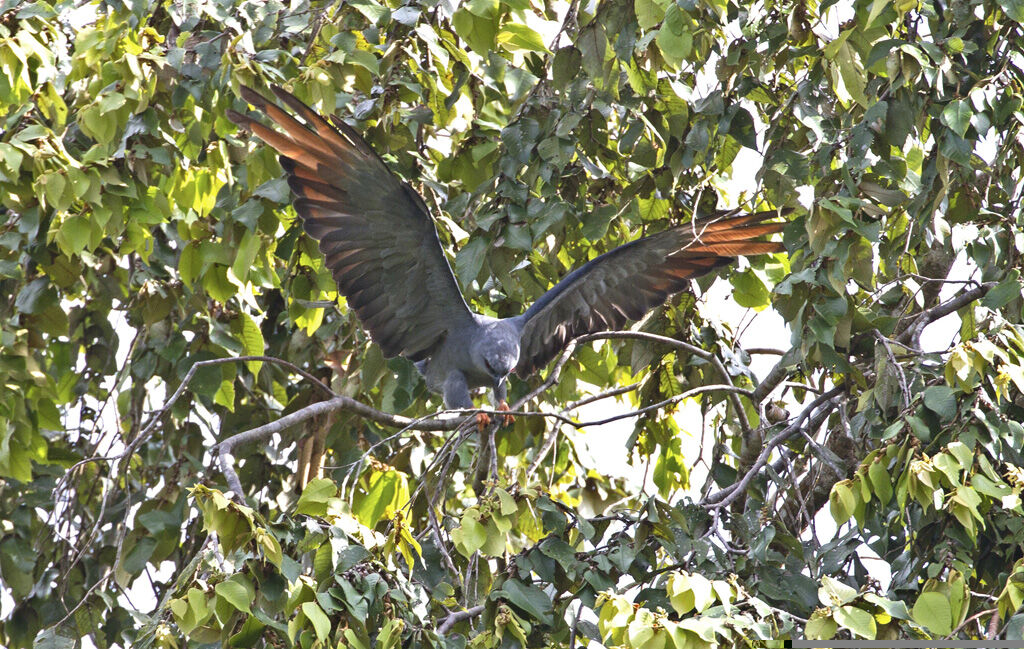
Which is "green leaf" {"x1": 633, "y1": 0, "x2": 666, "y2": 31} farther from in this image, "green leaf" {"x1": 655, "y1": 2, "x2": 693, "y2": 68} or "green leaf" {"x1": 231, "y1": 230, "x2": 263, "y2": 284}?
"green leaf" {"x1": 231, "y1": 230, "x2": 263, "y2": 284}

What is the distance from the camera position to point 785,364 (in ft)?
9.09

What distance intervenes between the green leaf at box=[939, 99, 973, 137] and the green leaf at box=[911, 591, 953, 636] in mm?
996

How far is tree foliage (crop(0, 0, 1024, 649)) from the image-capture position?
7.48 feet

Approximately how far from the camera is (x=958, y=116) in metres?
2.43

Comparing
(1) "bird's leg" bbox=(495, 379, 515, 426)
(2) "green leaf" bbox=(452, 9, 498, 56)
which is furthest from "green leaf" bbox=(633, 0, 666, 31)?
(1) "bird's leg" bbox=(495, 379, 515, 426)

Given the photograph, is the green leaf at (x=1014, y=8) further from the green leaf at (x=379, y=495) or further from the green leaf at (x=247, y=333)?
the green leaf at (x=247, y=333)

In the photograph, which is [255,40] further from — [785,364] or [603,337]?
[785,364]

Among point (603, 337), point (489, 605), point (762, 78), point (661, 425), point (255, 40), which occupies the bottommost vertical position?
point (489, 605)

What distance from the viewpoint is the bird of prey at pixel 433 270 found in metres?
3.31

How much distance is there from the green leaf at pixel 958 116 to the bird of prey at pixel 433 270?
858mm

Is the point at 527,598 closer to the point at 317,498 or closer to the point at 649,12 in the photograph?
the point at 317,498

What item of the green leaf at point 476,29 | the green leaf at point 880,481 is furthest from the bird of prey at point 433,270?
the green leaf at point 880,481

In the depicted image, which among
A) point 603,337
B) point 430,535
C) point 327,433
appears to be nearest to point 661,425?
point 603,337

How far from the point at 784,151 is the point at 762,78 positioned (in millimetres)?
351
